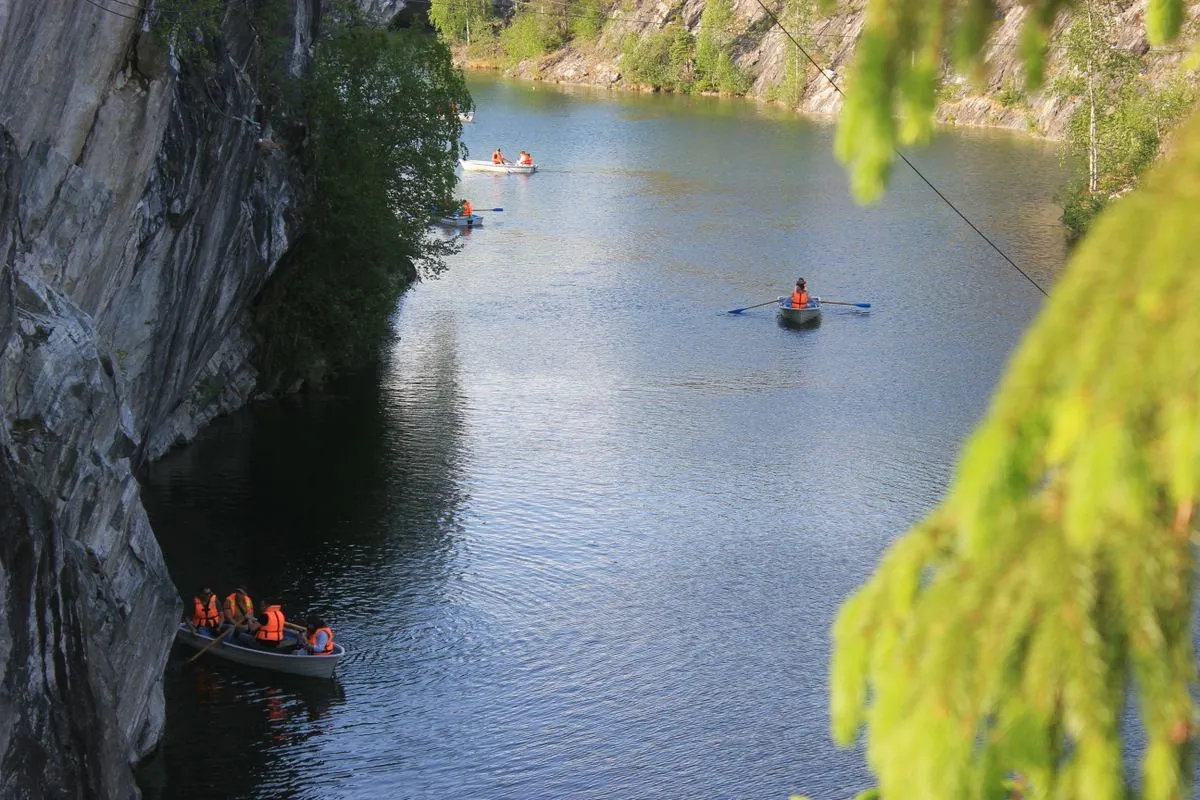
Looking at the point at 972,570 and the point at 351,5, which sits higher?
the point at 351,5

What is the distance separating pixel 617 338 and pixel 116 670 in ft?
79.9

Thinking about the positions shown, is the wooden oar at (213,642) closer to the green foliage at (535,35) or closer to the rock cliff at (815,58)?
the rock cliff at (815,58)

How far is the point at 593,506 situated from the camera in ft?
102

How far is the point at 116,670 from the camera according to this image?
21.0m

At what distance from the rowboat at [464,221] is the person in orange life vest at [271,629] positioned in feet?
114

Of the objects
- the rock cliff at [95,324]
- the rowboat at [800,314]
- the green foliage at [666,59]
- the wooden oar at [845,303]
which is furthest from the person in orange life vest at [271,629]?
the green foliage at [666,59]

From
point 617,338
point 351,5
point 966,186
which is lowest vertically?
point 617,338

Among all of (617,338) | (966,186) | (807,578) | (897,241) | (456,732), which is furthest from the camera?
(966,186)

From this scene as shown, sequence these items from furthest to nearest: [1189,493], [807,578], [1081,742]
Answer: [807,578], [1081,742], [1189,493]

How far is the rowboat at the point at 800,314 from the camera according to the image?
45.2 metres

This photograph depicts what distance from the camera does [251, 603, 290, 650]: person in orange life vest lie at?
25016 mm

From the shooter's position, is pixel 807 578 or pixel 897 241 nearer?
pixel 807 578

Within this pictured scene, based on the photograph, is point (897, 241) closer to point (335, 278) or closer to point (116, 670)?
point (335, 278)

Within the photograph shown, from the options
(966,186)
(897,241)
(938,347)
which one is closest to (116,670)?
(938,347)
